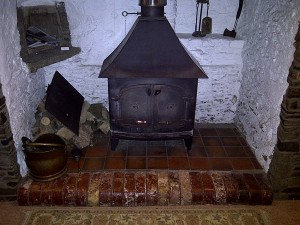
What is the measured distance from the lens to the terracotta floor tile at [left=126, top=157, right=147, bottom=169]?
3239mm

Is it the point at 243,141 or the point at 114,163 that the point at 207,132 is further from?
the point at 114,163

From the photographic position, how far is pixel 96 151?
3.54m

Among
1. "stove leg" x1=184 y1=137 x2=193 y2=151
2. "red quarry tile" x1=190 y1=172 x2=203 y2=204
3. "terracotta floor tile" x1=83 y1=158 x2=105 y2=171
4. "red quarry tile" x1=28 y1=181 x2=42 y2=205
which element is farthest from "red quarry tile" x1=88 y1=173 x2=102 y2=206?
"stove leg" x1=184 y1=137 x2=193 y2=151

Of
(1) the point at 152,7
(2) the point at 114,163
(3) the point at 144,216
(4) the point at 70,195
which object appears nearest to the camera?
(3) the point at 144,216

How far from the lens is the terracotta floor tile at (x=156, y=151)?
11.4 feet

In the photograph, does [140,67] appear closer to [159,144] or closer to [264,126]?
[159,144]

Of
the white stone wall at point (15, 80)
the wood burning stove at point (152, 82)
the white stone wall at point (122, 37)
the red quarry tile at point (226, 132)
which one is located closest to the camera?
the white stone wall at point (15, 80)

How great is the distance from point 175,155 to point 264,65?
146 cm

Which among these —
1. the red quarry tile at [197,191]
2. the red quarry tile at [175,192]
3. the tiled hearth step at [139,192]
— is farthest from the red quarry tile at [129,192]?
the red quarry tile at [197,191]

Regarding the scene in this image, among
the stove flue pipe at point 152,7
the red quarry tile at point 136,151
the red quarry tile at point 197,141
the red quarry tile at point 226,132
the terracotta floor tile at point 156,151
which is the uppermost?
the stove flue pipe at point 152,7

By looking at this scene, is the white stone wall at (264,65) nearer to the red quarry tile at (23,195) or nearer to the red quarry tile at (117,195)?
the red quarry tile at (117,195)

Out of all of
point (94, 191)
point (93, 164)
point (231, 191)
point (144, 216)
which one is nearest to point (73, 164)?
point (93, 164)

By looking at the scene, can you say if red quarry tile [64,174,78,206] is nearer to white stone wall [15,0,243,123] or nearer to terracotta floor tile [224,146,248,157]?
white stone wall [15,0,243,123]

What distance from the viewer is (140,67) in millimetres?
3004
